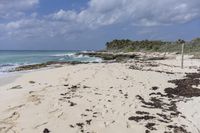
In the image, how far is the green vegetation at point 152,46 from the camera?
160 ft

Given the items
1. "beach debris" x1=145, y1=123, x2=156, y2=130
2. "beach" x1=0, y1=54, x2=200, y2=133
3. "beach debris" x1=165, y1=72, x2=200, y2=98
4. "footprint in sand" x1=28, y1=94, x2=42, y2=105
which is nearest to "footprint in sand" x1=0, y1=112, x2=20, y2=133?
"beach" x1=0, y1=54, x2=200, y2=133

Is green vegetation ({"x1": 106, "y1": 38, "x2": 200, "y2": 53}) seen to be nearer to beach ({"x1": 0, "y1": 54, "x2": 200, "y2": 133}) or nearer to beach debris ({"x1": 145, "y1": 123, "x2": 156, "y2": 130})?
beach ({"x1": 0, "y1": 54, "x2": 200, "y2": 133})

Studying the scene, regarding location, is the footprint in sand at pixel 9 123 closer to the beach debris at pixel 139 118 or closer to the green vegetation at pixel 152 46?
the beach debris at pixel 139 118

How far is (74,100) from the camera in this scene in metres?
9.30

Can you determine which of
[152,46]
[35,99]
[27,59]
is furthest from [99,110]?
[152,46]

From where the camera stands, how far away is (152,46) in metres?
63.9

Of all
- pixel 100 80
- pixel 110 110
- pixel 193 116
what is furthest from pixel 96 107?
pixel 100 80

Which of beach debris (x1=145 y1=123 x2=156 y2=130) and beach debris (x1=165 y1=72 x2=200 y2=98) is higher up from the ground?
beach debris (x1=145 y1=123 x2=156 y2=130)

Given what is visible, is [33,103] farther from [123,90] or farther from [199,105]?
[199,105]

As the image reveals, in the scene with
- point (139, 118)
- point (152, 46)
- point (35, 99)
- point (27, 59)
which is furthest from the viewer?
point (152, 46)

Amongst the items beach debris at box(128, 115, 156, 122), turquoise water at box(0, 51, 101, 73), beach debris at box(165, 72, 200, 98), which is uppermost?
beach debris at box(128, 115, 156, 122)

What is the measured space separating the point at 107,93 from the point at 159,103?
207 centimetres

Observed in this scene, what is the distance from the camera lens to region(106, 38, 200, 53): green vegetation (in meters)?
48.8

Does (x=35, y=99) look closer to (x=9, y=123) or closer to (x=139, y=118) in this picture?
(x=9, y=123)
